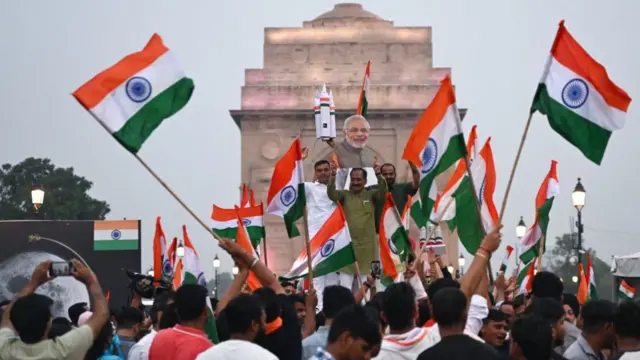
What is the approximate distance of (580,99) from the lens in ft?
→ 41.8

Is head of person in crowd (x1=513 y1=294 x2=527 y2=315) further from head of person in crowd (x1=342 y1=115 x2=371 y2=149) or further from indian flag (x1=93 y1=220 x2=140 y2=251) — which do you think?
indian flag (x1=93 y1=220 x2=140 y2=251)

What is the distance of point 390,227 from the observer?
16312 mm

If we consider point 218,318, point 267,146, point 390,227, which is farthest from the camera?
point 267,146

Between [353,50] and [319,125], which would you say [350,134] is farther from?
[353,50]

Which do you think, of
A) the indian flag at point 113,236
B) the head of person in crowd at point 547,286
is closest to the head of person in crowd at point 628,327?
the head of person in crowd at point 547,286

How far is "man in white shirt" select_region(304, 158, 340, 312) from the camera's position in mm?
17391

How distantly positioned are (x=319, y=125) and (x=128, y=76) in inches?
358

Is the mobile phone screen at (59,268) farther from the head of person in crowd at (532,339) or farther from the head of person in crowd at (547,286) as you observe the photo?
the head of person in crowd at (547,286)

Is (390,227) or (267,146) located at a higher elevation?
(267,146)

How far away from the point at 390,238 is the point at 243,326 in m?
6.86

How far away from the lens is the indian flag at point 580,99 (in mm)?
12633

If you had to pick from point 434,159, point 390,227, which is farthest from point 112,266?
point 434,159

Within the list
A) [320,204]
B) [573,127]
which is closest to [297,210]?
[320,204]

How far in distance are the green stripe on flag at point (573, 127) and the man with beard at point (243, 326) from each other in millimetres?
3626
